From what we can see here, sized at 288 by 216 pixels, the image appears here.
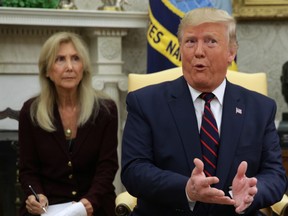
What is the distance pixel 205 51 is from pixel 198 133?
0.29 m

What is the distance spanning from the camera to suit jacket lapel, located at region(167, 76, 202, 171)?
7.29 ft

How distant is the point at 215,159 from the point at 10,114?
257 cm

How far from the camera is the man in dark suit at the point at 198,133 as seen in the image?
220 centimetres

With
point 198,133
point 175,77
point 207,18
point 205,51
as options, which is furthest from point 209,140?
point 175,77

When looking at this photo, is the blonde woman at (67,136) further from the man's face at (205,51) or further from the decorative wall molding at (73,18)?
the decorative wall molding at (73,18)

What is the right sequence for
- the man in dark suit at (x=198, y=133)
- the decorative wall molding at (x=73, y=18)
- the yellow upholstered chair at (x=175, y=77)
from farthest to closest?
the decorative wall molding at (x=73, y=18) → the yellow upholstered chair at (x=175, y=77) → the man in dark suit at (x=198, y=133)

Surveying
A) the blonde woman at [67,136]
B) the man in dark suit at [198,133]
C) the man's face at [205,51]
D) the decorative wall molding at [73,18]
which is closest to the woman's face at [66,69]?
the blonde woman at [67,136]

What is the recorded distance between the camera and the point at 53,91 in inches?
128

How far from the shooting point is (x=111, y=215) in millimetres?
3186

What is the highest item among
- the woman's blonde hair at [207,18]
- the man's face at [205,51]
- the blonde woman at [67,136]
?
the woman's blonde hair at [207,18]

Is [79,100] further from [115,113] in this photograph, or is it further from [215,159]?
[215,159]

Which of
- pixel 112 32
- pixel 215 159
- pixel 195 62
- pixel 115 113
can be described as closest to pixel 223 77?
pixel 195 62

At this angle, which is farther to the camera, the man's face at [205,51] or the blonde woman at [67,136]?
the blonde woman at [67,136]

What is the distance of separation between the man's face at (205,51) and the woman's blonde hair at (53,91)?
102 cm
